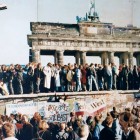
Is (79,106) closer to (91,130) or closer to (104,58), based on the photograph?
(91,130)

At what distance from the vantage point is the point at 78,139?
720 cm

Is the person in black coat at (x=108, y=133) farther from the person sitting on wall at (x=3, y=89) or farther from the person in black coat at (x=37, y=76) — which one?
the person in black coat at (x=37, y=76)

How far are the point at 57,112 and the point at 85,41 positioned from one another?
48.2 ft

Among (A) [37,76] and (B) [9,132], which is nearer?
(B) [9,132]

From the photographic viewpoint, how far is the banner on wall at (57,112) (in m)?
12.9

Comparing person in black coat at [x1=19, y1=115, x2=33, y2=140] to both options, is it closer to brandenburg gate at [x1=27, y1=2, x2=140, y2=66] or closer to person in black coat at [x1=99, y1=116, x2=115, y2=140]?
person in black coat at [x1=99, y1=116, x2=115, y2=140]

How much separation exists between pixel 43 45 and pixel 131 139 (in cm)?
1933

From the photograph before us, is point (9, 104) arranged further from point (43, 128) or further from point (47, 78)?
point (43, 128)

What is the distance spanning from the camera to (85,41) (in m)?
27.2

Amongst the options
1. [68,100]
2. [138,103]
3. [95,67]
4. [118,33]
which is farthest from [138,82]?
[118,33]

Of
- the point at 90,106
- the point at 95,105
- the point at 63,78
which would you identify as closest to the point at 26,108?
the point at 63,78

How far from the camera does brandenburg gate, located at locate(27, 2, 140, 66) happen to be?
2539cm

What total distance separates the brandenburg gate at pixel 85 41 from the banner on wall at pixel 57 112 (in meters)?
11.6

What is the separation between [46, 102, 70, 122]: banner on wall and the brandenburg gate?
1163 centimetres
